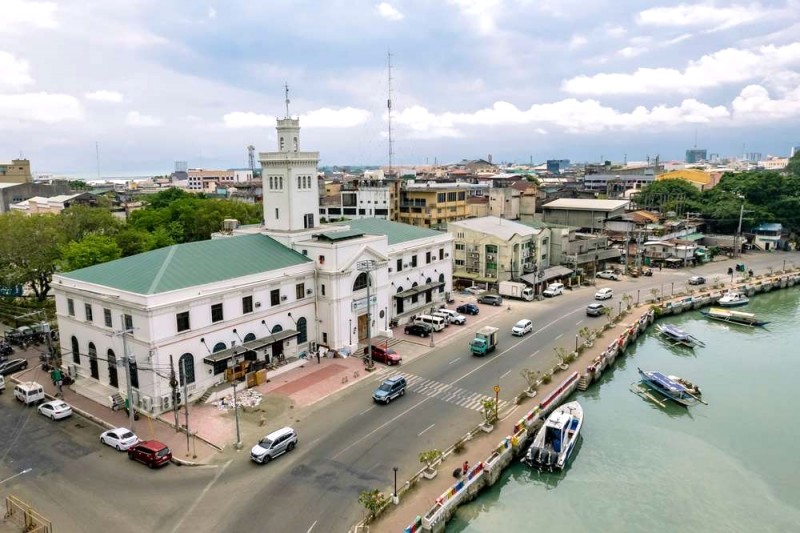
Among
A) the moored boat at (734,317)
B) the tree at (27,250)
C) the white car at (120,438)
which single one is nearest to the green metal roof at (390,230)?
the white car at (120,438)

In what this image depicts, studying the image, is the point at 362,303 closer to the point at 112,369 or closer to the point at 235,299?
the point at 235,299

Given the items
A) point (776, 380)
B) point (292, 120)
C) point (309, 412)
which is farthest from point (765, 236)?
point (309, 412)

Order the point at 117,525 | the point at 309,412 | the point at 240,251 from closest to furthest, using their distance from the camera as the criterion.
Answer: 1. the point at 117,525
2. the point at 309,412
3. the point at 240,251

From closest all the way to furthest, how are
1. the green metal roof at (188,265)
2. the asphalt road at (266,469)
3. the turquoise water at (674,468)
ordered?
the asphalt road at (266,469) → the turquoise water at (674,468) → the green metal roof at (188,265)

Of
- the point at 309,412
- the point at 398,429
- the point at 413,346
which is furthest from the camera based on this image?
the point at 413,346

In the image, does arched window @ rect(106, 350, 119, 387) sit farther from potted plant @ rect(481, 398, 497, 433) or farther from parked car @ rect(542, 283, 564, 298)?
parked car @ rect(542, 283, 564, 298)

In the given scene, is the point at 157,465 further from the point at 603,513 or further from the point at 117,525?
the point at 603,513

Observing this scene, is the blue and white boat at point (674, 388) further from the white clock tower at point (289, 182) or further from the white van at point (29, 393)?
the white van at point (29, 393)
